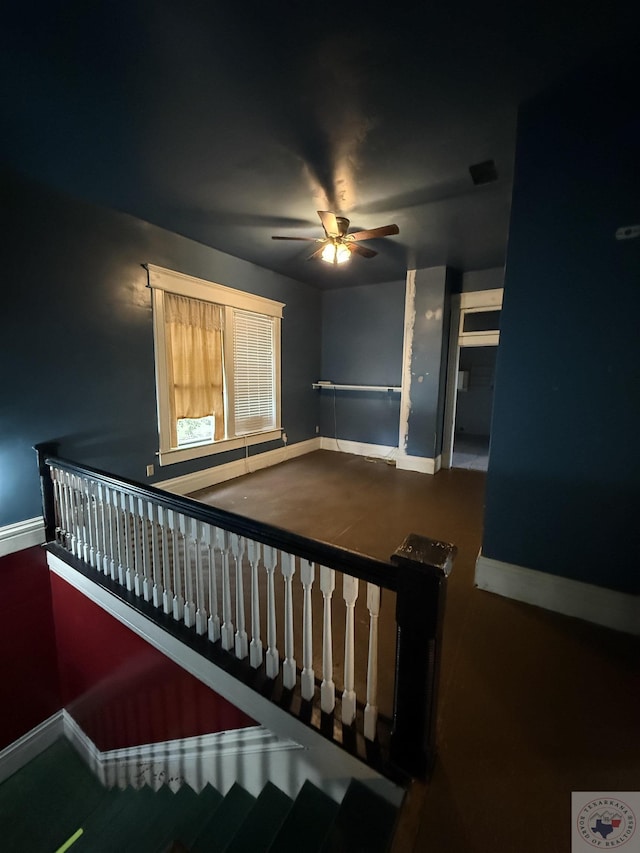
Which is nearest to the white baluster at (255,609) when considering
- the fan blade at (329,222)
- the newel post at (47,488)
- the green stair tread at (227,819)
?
the green stair tread at (227,819)

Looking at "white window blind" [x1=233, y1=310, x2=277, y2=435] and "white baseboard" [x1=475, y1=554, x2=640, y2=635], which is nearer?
"white baseboard" [x1=475, y1=554, x2=640, y2=635]

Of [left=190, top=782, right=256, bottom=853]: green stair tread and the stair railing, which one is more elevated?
the stair railing

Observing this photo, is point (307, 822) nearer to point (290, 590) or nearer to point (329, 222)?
point (290, 590)

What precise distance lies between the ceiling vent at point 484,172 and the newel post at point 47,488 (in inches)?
146

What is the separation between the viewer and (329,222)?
2.67 meters

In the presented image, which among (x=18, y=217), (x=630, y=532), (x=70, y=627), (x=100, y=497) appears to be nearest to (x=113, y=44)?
(x=18, y=217)

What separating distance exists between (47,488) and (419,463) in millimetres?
4111

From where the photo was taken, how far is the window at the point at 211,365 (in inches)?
139

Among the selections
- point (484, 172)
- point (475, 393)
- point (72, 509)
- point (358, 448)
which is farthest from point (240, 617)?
point (475, 393)

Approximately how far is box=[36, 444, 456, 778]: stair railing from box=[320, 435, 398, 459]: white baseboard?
3306 millimetres

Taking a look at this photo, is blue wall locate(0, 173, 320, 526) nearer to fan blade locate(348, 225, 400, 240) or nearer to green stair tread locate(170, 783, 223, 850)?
fan blade locate(348, 225, 400, 240)

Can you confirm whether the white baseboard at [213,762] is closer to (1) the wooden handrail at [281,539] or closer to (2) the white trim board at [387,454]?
(1) the wooden handrail at [281,539]

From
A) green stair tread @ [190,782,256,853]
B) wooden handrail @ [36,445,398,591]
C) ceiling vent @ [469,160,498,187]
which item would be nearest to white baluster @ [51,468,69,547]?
wooden handrail @ [36,445,398,591]

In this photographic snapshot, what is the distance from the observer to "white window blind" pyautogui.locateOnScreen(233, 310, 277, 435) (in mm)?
4324
